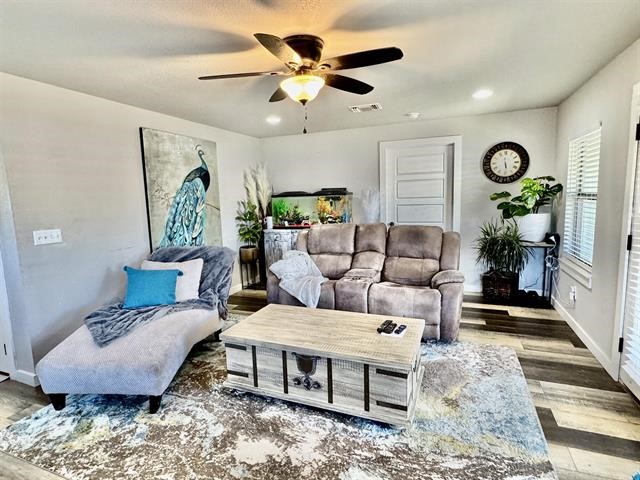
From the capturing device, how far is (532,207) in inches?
160

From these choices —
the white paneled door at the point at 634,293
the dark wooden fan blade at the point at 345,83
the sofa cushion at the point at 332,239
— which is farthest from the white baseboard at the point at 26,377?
the white paneled door at the point at 634,293

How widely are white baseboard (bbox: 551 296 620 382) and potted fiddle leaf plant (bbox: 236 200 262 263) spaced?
402cm

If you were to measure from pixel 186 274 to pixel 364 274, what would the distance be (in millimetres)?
1800

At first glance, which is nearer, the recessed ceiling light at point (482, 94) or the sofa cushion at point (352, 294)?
the recessed ceiling light at point (482, 94)

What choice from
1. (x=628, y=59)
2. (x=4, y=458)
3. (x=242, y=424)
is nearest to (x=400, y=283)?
(x=242, y=424)

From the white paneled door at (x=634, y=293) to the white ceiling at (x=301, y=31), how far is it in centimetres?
69

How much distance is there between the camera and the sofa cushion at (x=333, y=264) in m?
4.05

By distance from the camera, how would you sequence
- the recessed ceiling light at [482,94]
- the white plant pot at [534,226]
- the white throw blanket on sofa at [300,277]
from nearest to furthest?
the recessed ceiling light at [482,94], the white throw blanket on sofa at [300,277], the white plant pot at [534,226]

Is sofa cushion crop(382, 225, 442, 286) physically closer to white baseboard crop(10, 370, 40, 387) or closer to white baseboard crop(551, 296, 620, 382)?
white baseboard crop(551, 296, 620, 382)

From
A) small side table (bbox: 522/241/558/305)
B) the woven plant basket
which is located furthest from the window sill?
the woven plant basket

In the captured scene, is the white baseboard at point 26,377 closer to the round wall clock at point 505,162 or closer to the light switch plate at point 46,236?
the light switch plate at point 46,236

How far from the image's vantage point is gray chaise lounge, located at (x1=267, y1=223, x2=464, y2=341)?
3.19 meters

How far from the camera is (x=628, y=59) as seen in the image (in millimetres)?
2445

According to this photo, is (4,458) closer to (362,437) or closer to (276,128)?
(362,437)
